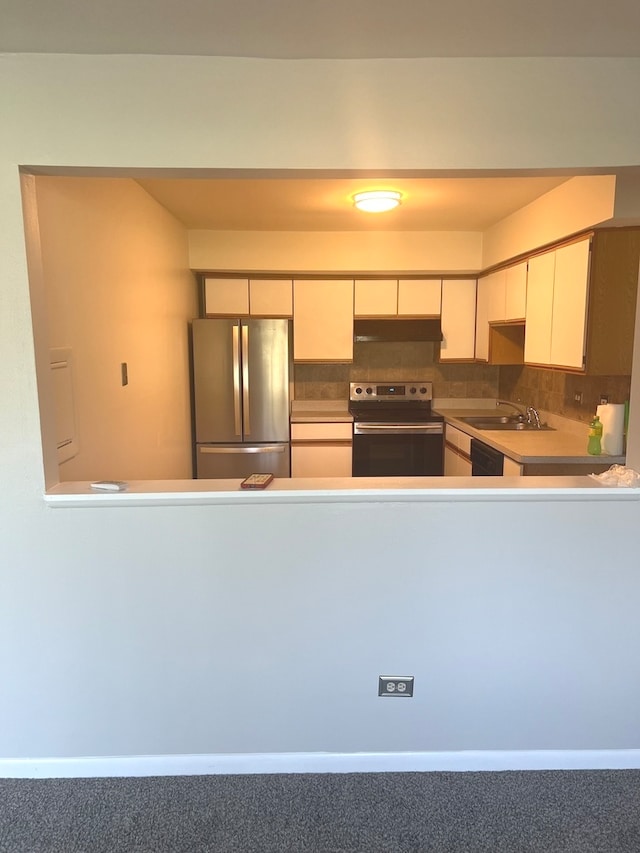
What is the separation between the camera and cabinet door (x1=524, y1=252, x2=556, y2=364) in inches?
118

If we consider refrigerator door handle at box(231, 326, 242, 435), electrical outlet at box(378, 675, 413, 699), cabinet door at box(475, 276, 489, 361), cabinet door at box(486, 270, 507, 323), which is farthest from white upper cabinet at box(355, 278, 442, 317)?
electrical outlet at box(378, 675, 413, 699)

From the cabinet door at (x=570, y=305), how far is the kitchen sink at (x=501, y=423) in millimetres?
934

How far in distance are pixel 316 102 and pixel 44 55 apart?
2.71ft

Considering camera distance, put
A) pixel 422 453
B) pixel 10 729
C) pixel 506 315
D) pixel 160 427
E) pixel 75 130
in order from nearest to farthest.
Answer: pixel 75 130, pixel 10 729, pixel 160 427, pixel 506 315, pixel 422 453

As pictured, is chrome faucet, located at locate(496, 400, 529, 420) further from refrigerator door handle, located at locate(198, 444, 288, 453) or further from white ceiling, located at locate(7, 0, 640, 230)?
white ceiling, located at locate(7, 0, 640, 230)

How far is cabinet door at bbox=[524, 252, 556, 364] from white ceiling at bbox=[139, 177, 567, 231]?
1.31ft

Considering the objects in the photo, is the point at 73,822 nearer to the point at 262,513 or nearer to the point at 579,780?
the point at 262,513

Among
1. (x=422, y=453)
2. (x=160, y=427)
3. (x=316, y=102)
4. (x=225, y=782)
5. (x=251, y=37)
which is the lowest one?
(x=225, y=782)

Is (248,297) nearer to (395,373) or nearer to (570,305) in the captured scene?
(395,373)

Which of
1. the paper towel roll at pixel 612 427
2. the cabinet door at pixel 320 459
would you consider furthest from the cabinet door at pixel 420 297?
the paper towel roll at pixel 612 427

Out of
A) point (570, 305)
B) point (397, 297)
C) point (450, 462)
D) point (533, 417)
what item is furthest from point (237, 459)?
point (570, 305)

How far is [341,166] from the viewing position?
1618mm

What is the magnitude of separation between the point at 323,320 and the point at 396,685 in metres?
3.07

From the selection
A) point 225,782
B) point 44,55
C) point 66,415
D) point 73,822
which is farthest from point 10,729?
point 44,55
